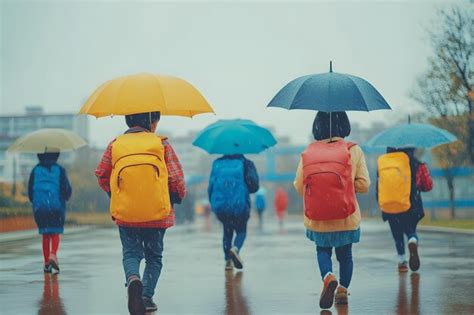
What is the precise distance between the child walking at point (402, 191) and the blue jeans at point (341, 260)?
3.66m

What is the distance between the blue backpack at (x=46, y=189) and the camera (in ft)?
42.4

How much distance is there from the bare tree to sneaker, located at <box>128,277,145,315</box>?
27164 mm

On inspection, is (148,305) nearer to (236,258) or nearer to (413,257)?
(236,258)

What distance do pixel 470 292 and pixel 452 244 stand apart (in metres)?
9.38

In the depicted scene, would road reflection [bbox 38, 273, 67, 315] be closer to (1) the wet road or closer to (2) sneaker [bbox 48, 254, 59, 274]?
(1) the wet road

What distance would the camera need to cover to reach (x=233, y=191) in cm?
1270

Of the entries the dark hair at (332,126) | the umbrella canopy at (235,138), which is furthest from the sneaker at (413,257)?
the dark hair at (332,126)

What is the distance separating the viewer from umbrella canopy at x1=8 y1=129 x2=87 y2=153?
12.9 meters

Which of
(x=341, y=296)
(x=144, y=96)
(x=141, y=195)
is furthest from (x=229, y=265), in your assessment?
(x=141, y=195)

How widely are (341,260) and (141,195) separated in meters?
2.22

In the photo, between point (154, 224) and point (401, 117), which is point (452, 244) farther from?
point (401, 117)

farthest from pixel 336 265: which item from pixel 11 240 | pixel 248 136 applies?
pixel 11 240

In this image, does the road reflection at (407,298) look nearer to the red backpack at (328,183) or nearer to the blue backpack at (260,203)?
the red backpack at (328,183)

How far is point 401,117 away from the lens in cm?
5488
